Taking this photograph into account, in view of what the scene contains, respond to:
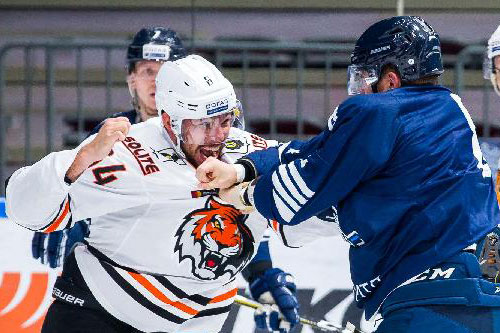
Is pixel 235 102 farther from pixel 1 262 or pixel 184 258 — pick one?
pixel 1 262

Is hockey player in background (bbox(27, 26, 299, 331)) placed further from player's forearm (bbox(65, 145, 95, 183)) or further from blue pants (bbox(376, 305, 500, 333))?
blue pants (bbox(376, 305, 500, 333))

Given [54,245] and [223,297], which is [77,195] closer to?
[223,297]

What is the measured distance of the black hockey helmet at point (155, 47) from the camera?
5.56 meters

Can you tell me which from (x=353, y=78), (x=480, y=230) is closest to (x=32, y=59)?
(x=353, y=78)

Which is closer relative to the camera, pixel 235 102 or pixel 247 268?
pixel 235 102

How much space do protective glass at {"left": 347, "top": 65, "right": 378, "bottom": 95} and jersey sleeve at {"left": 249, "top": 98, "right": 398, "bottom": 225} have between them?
25 cm

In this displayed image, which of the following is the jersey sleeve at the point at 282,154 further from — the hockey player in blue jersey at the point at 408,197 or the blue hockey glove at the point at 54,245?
the blue hockey glove at the point at 54,245

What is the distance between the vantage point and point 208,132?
4.02 metres

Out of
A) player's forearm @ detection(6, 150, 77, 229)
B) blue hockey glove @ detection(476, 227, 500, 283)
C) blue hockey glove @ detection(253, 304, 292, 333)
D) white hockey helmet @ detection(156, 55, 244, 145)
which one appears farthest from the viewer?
blue hockey glove @ detection(253, 304, 292, 333)

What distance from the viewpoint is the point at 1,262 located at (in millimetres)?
5742

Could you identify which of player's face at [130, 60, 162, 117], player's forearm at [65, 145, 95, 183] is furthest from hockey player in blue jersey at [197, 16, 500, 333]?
player's face at [130, 60, 162, 117]

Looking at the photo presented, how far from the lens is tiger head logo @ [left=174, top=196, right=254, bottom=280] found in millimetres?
4094

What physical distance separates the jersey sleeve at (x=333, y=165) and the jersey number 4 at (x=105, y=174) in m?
0.78

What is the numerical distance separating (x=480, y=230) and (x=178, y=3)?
13.4 ft
